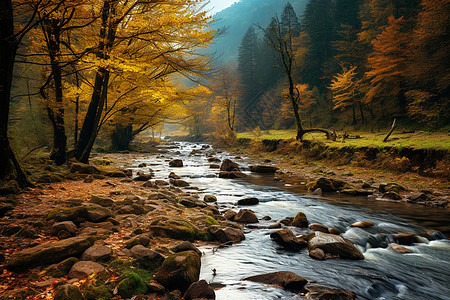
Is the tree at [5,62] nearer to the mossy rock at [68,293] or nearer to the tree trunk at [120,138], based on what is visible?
the mossy rock at [68,293]

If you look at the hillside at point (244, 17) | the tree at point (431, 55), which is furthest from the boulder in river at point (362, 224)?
the hillside at point (244, 17)

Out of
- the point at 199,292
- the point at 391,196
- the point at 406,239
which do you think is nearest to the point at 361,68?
the point at 391,196

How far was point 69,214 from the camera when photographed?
398 cm

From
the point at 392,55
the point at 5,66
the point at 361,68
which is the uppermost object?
the point at 361,68

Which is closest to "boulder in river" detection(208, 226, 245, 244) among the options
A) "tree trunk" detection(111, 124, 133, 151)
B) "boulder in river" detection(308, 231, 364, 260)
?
"boulder in river" detection(308, 231, 364, 260)

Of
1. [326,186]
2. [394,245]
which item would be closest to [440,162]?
[326,186]

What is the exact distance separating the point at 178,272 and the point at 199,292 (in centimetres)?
34

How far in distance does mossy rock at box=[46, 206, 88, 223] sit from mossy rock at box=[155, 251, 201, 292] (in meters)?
2.04

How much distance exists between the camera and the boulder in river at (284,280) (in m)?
3.24

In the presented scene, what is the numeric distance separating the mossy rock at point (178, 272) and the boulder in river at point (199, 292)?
0.12m

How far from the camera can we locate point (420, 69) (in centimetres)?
1814

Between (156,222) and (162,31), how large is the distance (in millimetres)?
6055

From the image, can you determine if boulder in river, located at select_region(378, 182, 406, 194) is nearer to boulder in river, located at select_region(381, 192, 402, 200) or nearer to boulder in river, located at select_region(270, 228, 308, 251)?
boulder in river, located at select_region(381, 192, 402, 200)

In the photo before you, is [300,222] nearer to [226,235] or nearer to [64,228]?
[226,235]
